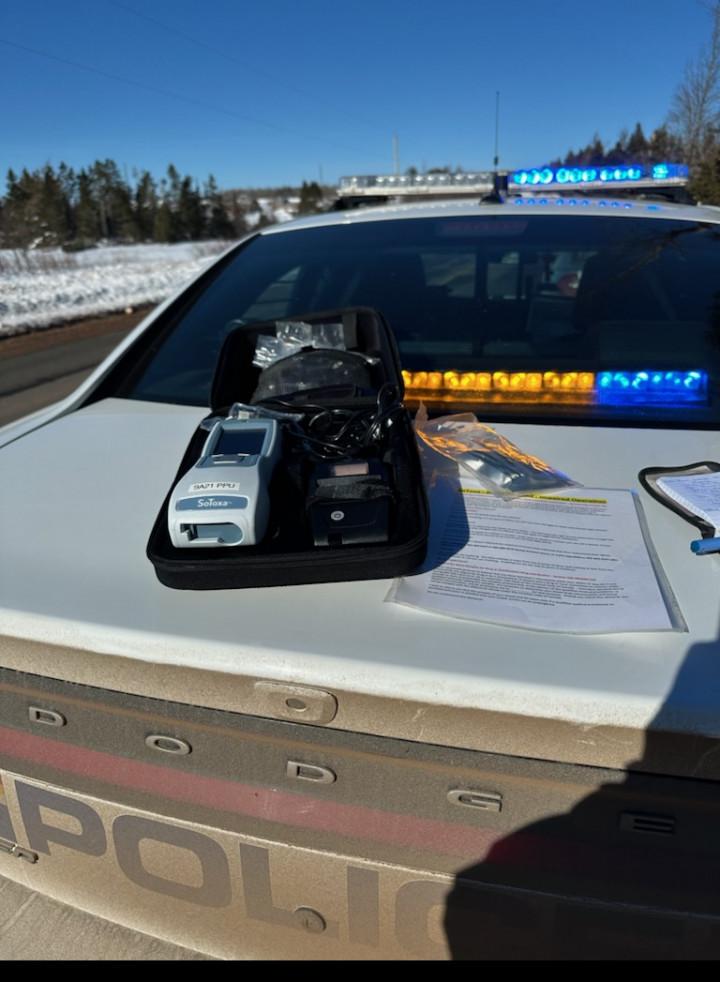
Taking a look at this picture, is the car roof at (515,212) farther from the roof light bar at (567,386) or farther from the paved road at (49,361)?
→ the paved road at (49,361)

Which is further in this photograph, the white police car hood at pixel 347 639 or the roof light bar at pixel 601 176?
the roof light bar at pixel 601 176

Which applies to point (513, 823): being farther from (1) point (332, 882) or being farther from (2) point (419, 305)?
(2) point (419, 305)

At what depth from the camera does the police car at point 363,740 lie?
812 mm

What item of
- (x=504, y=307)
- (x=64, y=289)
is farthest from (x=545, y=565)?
(x=64, y=289)

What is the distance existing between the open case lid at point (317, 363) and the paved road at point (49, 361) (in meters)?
4.67

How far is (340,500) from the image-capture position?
1.10 metres

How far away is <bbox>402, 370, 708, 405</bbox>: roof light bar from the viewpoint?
1.66 meters

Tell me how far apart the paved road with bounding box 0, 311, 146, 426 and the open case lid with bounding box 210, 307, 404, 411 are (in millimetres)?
4673

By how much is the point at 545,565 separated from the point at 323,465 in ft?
1.34

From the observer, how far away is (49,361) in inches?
350

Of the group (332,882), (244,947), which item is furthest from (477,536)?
(244,947)

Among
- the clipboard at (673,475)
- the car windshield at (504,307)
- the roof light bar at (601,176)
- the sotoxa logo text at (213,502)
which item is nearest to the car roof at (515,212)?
the car windshield at (504,307)

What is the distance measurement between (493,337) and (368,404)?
579 millimetres

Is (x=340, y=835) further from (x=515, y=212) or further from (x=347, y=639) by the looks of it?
(x=515, y=212)
